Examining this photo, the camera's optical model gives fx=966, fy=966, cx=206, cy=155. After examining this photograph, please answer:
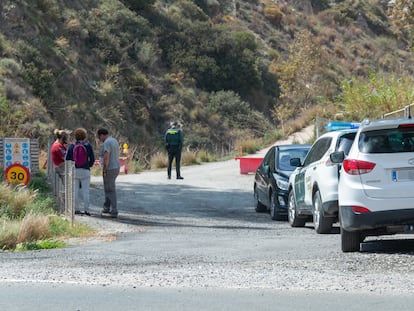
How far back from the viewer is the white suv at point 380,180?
1148 centimetres

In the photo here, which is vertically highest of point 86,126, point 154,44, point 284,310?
point 154,44

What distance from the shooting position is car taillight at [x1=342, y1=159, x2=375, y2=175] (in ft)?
37.9

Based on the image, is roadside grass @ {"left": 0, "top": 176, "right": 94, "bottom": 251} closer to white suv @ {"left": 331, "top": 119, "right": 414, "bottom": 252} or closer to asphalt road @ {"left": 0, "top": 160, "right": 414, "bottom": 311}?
asphalt road @ {"left": 0, "top": 160, "right": 414, "bottom": 311}

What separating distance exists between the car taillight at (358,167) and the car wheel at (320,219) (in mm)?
3292

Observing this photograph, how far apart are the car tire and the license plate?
2.90 feet

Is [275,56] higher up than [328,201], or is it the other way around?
[275,56]

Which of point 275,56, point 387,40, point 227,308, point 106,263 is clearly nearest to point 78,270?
point 106,263

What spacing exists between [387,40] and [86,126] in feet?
142

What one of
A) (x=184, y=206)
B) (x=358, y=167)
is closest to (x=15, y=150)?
(x=184, y=206)

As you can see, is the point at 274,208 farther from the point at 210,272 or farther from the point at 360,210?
the point at 210,272

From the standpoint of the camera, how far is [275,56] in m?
66.1

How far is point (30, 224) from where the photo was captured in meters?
15.2

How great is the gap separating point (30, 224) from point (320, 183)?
458 cm

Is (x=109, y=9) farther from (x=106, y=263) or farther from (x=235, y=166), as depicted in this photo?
(x=106, y=263)
